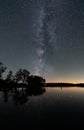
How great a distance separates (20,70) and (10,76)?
20636 mm

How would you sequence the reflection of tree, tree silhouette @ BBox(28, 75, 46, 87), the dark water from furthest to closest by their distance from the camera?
1. tree silhouette @ BBox(28, 75, 46, 87)
2. the reflection of tree
3. the dark water

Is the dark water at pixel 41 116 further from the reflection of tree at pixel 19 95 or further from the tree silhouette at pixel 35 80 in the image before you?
the tree silhouette at pixel 35 80

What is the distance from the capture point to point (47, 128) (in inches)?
840

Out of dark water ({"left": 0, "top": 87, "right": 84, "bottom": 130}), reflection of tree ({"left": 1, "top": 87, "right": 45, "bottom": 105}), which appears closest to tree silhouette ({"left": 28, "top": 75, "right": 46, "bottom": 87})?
reflection of tree ({"left": 1, "top": 87, "right": 45, "bottom": 105})

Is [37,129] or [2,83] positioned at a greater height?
[2,83]

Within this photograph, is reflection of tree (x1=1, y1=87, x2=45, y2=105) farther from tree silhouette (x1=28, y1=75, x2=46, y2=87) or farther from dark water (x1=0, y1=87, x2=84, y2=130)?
tree silhouette (x1=28, y1=75, x2=46, y2=87)

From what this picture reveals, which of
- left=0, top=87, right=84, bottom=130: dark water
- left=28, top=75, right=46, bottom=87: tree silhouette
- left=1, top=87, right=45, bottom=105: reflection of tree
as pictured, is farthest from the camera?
left=28, top=75, right=46, bottom=87: tree silhouette

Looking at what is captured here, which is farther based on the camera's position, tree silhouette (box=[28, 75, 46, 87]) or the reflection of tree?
tree silhouette (box=[28, 75, 46, 87])

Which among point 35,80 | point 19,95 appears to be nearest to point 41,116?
point 19,95

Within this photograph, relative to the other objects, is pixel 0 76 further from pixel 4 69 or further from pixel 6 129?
pixel 6 129

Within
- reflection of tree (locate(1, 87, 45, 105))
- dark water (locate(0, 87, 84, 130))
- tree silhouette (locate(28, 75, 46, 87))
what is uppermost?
tree silhouette (locate(28, 75, 46, 87))

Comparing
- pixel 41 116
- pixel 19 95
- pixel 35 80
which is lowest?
pixel 41 116

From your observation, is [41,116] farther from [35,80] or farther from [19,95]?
[35,80]

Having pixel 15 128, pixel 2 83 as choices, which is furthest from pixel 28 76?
pixel 15 128
